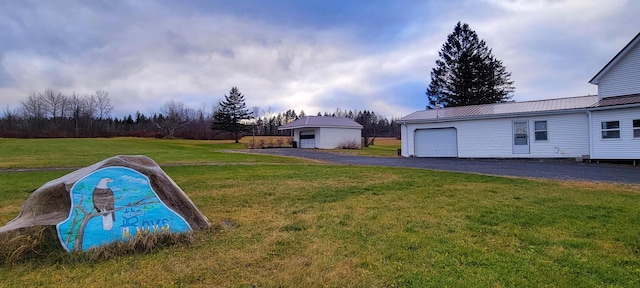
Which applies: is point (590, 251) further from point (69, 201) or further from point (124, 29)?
point (124, 29)

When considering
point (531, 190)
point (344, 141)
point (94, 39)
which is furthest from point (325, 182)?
point (344, 141)

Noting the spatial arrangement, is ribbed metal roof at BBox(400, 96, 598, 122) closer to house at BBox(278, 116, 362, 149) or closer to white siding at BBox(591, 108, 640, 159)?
white siding at BBox(591, 108, 640, 159)

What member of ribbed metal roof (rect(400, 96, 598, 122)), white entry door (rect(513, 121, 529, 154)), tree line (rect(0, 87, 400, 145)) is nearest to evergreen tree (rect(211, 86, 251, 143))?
tree line (rect(0, 87, 400, 145))

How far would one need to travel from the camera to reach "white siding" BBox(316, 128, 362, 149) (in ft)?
112

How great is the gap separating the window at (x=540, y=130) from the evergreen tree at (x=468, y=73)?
24.1 metres

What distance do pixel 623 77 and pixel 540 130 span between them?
418 centimetres

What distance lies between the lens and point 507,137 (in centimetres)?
1827

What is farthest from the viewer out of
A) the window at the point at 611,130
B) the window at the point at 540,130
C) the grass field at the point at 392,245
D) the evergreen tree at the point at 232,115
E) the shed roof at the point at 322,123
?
the evergreen tree at the point at 232,115

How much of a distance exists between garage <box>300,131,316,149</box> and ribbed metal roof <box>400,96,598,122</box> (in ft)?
46.8

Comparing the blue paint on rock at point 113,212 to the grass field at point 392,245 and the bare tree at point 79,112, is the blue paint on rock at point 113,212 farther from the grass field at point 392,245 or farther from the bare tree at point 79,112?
the bare tree at point 79,112

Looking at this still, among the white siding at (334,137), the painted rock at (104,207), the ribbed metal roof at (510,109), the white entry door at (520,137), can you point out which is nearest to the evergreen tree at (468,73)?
the white siding at (334,137)

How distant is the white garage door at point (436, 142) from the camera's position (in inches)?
802

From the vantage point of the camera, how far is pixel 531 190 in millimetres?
7730

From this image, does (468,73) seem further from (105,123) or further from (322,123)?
(105,123)
